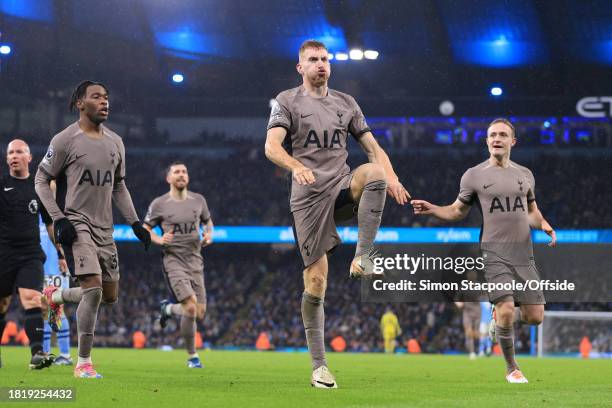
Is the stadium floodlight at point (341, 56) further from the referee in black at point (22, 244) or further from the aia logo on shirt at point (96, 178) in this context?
the aia logo on shirt at point (96, 178)

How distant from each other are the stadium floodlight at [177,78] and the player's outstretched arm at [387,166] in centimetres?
3189

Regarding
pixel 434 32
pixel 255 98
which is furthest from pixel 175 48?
pixel 434 32

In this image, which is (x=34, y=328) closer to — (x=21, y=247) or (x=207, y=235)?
(x=21, y=247)

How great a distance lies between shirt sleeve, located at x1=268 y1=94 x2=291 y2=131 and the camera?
698 centimetres

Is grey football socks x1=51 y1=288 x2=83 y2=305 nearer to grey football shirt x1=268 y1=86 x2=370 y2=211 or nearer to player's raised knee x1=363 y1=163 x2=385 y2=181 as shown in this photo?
grey football shirt x1=268 y1=86 x2=370 y2=211

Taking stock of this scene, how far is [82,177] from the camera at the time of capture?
26.4 ft

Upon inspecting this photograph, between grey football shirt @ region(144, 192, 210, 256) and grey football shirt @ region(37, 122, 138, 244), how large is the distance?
4903 millimetres

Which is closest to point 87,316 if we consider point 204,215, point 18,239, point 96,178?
point 96,178

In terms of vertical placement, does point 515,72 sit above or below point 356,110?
above

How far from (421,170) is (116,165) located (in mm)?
29775

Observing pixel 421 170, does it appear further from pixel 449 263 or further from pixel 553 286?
pixel 449 263

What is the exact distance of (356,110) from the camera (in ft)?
24.0

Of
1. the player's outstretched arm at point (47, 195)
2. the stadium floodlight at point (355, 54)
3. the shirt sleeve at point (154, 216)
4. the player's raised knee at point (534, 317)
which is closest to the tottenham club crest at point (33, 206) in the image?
the player's outstretched arm at point (47, 195)

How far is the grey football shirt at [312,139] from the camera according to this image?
702 cm
